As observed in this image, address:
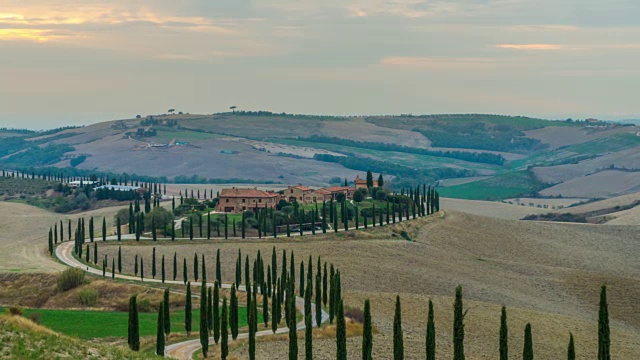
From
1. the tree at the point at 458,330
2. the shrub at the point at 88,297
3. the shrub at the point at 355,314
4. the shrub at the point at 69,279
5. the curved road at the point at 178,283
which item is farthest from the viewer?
the shrub at the point at 69,279

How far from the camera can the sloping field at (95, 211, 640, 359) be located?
77.0 metres

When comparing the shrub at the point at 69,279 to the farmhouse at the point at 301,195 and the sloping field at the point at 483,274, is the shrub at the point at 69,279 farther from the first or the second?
the farmhouse at the point at 301,195

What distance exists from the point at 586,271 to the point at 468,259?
13160 millimetres

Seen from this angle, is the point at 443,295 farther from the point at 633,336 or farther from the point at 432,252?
the point at 432,252

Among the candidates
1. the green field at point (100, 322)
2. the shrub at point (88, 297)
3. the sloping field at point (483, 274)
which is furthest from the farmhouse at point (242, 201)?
the green field at point (100, 322)

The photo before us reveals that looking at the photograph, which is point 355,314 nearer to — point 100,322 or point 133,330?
point 100,322

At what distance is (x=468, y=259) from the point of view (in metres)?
125

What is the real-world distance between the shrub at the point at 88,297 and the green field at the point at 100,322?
7092 millimetres

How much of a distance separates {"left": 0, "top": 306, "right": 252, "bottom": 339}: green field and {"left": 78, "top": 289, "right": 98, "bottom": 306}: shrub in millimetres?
7092

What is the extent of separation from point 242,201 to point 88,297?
62352mm

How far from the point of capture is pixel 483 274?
115312mm

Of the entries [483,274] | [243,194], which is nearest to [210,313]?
[483,274]

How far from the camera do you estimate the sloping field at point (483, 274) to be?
77.0 m

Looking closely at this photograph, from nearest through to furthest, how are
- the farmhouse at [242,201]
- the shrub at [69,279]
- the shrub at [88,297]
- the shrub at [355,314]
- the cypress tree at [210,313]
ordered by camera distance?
the cypress tree at [210,313] < the shrub at [355,314] < the shrub at [88,297] < the shrub at [69,279] < the farmhouse at [242,201]
